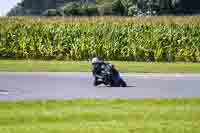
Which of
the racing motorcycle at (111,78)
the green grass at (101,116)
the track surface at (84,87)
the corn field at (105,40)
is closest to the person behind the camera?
the green grass at (101,116)

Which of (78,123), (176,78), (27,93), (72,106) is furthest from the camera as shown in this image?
(176,78)

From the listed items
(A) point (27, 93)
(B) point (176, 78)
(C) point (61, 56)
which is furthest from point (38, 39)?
(A) point (27, 93)

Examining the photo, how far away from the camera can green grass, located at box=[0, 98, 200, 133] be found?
11938mm

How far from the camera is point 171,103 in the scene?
16047 mm

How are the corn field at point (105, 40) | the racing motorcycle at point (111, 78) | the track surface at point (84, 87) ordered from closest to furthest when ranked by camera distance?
the track surface at point (84, 87) < the racing motorcycle at point (111, 78) < the corn field at point (105, 40)

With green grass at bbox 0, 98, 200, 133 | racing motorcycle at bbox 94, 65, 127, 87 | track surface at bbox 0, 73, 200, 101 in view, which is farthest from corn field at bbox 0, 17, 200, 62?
green grass at bbox 0, 98, 200, 133

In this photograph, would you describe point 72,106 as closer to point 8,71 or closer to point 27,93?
point 27,93

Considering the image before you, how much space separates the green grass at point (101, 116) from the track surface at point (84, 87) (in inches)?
86.0

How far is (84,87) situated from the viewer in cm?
2180

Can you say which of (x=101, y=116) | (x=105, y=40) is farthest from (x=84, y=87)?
(x=105, y=40)

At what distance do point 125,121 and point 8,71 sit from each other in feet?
54.4

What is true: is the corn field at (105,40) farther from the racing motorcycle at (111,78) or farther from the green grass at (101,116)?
the green grass at (101,116)

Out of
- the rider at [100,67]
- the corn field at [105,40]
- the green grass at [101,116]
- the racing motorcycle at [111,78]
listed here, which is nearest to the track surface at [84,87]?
the racing motorcycle at [111,78]

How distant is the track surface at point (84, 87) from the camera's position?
18.8 m
